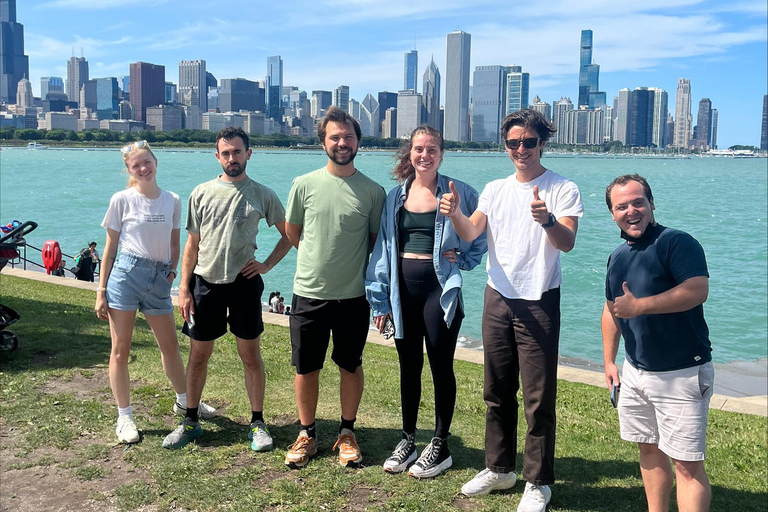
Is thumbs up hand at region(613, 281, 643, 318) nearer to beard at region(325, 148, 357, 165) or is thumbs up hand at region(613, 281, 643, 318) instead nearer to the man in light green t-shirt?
the man in light green t-shirt

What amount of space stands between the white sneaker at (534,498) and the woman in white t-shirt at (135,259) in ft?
8.71

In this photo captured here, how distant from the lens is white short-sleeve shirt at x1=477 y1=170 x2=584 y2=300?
405cm

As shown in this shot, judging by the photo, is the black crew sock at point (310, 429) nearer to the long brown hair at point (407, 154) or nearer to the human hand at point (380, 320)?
the human hand at point (380, 320)

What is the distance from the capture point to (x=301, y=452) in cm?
473

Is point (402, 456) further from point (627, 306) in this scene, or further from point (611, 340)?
point (627, 306)

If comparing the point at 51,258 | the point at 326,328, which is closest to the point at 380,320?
the point at 326,328

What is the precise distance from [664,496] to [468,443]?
179cm

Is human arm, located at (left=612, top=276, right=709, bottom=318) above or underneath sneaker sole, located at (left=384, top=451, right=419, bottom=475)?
above

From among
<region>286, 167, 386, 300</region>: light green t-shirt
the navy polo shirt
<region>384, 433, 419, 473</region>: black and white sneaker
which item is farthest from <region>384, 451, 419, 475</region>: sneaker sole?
the navy polo shirt

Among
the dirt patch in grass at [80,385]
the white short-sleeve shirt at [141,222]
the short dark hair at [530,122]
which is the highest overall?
the short dark hair at [530,122]

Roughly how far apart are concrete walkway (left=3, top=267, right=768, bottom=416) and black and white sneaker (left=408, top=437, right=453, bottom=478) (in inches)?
176

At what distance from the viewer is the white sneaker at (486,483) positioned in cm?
437

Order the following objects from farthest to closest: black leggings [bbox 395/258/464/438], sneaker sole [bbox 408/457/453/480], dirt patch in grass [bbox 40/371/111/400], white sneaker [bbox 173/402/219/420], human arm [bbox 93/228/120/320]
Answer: dirt patch in grass [bbox 40/371/111/400]
white sneaker [bbox 173/402/219/420]
human arm [bbox 93/228/120/320]
sneaker sole [bbox 408/457/453/480]
black leggings [bbox 395/258/464/438]

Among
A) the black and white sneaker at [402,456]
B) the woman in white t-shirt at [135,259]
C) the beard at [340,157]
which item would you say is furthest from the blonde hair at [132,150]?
the black and white sneaker at [402,456]
